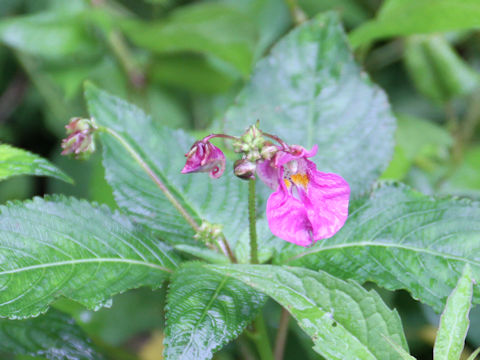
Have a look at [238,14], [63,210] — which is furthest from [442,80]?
[63,210]

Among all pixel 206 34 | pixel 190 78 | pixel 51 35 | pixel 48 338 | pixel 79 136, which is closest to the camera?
pixel 79 136

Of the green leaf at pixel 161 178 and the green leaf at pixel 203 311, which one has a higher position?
the green leaf at pixel 161 178

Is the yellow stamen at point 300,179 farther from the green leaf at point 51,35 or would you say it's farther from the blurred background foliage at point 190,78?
the green leaf at point 51,35

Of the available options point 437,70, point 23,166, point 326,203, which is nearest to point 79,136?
point 23,166

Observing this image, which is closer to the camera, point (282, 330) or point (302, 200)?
point (302, 200)

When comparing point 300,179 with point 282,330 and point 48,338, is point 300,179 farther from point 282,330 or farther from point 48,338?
point 48,338

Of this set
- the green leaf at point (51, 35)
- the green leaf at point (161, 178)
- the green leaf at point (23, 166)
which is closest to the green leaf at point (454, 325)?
the green leaf at point (161, 178)

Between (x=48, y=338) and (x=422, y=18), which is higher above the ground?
(x=422, y=18)
